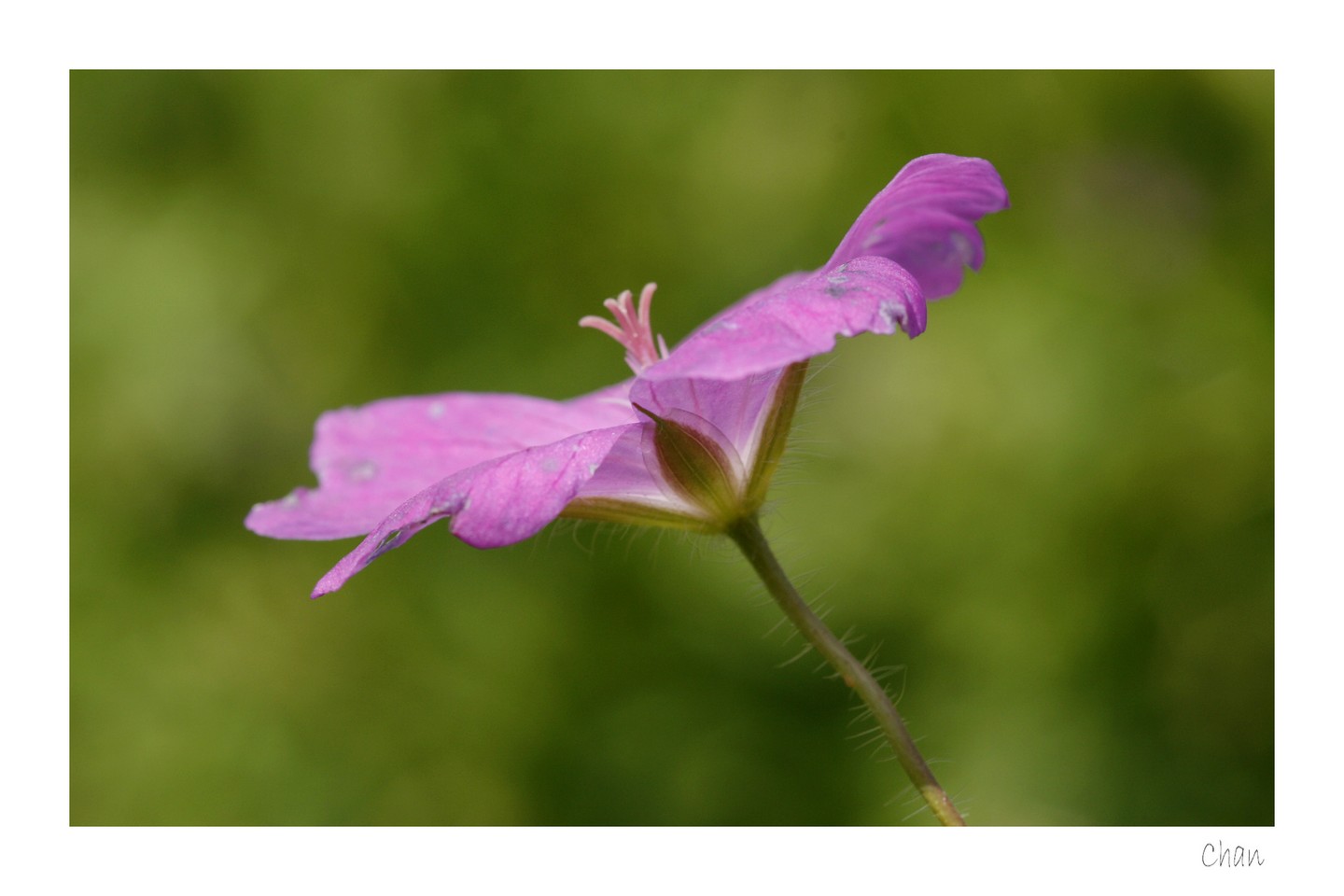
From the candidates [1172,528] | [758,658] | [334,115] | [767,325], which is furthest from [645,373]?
[334,115]

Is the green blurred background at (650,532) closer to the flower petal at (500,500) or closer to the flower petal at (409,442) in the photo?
the flower petal at (409,442)

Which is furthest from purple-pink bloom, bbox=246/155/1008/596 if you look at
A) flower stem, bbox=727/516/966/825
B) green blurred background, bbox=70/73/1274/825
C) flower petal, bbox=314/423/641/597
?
green blurred background, bbox=70/73/1274/825

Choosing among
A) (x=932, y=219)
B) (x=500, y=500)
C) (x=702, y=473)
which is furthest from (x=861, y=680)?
(x=932, y=219)

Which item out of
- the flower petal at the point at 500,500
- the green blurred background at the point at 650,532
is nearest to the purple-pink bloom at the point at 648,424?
the flower petal at the point at 500,500

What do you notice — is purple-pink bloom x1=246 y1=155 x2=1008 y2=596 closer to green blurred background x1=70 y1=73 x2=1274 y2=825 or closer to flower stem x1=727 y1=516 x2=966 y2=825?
flower stem x1=727 y1=516 x2=966 y2=825

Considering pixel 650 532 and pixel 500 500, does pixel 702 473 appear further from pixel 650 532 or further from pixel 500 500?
pixel 650 532

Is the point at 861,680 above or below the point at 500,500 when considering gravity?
below
